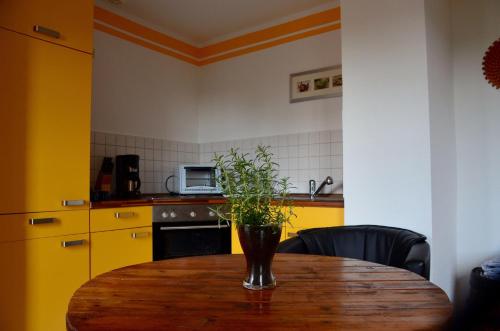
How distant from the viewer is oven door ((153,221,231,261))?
2.77 metres

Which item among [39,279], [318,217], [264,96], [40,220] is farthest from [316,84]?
[39,279]

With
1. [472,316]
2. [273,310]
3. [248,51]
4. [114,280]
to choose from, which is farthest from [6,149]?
[472,316]

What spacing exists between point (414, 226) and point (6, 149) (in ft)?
7.09

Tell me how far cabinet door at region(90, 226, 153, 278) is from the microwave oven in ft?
2.21

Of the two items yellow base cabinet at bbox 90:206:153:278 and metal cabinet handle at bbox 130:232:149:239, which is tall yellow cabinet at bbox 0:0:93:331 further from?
metal cabinet handle at bbox 130:232:149:239

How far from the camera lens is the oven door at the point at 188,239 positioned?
109 inches

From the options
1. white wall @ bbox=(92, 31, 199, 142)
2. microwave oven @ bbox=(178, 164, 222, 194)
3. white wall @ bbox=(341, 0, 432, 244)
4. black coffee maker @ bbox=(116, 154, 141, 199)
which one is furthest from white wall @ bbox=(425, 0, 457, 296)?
white wall @ bbox=(92, 31, 199, 142)

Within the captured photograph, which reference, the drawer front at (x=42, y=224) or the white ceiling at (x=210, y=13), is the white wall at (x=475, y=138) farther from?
the drawer front at (x=42, y=224)

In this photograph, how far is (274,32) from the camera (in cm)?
351

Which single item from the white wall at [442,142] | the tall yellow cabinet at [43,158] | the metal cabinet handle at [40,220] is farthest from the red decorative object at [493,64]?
the metal cabinet handle at [40,220]

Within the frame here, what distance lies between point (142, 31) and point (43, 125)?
168cm

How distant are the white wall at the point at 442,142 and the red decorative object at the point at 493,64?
183 millimetres

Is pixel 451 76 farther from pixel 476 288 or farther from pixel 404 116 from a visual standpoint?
pixel 476 288

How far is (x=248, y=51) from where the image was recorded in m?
3.69
